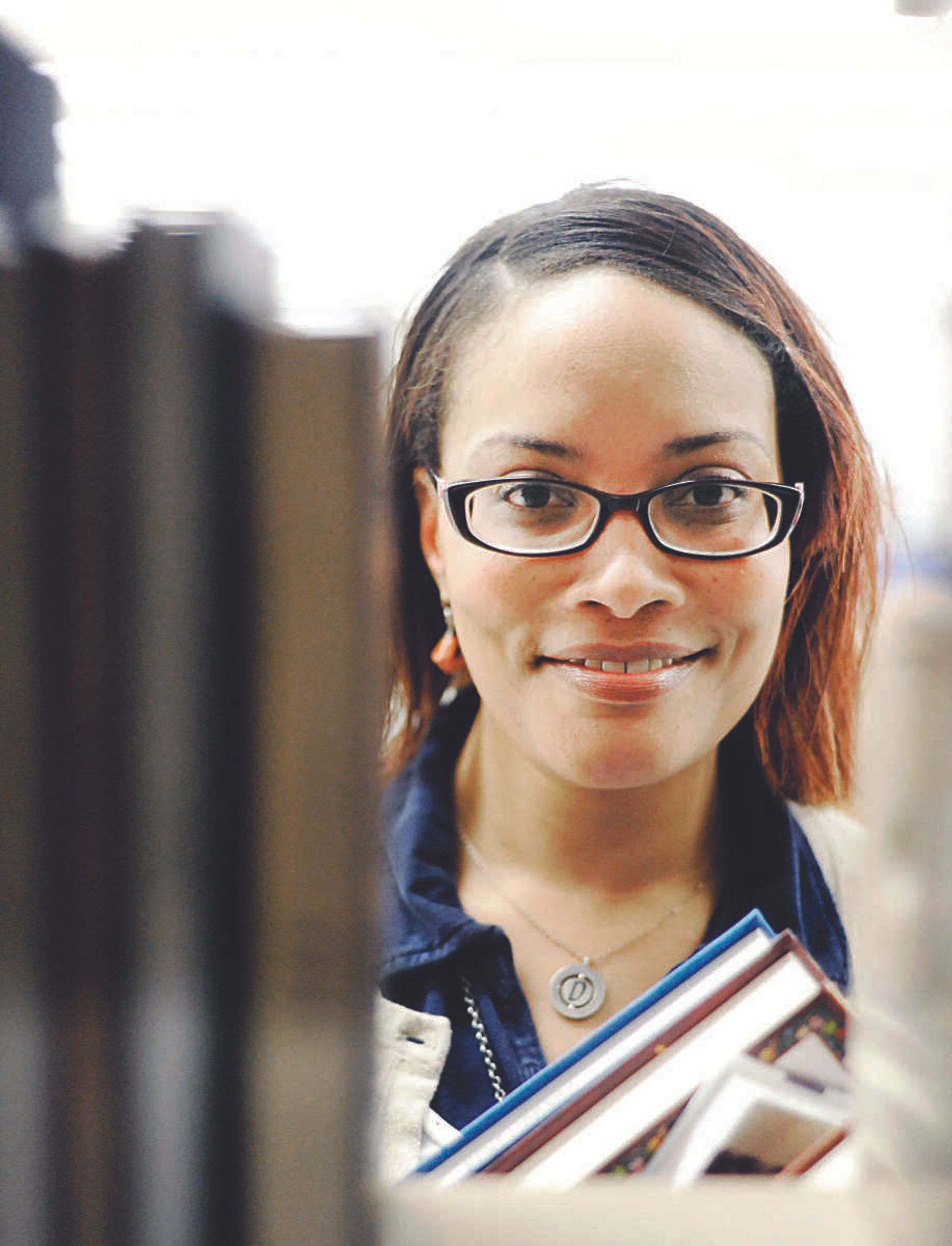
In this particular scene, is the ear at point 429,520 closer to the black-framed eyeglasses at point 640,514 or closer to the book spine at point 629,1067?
the black-framed eyeglasses at point 640,514

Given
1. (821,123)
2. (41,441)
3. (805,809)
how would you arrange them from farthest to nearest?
1. (805,809)
2. (821,123)
3. (41,441)

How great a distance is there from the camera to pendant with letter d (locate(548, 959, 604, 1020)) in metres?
0.83

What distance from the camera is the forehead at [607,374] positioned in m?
0.80

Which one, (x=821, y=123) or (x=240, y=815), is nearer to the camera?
(x=240, y=815)

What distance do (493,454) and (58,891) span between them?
48 cm

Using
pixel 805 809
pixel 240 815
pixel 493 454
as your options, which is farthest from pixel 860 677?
pixel 240 815

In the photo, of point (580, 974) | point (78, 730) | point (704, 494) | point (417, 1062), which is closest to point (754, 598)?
point (704, 494)

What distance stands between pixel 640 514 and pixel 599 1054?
38 cm

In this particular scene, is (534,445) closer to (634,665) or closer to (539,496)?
(539,496)

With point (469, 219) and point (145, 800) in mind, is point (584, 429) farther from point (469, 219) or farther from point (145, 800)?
point (145, 800)

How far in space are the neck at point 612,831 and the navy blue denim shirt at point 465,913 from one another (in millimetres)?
23

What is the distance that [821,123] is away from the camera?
2.59ft

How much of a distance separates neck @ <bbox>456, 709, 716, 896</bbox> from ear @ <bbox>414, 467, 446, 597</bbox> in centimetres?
17

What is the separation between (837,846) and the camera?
0.90 m
